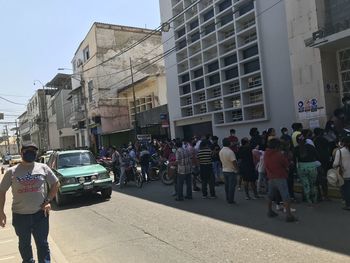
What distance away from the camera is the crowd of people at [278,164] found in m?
8.71

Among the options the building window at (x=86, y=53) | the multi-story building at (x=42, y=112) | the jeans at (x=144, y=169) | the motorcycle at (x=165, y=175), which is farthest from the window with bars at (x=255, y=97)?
the multi-story building at (x=42, y=112)

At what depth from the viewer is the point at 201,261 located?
247 inches

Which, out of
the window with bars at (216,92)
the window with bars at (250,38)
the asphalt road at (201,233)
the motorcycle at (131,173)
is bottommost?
the asphalt road at (201,233)

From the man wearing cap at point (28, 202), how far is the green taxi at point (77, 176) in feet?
25.7

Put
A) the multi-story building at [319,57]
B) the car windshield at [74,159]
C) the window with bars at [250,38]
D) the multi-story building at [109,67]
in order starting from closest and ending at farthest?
the multi-story building at [319,57], the car windshield at [74,159], the window with bars at [250,38], the multi-story building at [109,67]

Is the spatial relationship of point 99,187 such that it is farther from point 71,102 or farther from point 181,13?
point 71,102

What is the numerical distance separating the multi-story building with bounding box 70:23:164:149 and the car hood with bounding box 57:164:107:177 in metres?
26.3

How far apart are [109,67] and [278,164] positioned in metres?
36.5

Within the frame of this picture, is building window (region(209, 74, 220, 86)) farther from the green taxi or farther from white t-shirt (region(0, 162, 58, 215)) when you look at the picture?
white t-shirt (region(0, 162, 58, 215))

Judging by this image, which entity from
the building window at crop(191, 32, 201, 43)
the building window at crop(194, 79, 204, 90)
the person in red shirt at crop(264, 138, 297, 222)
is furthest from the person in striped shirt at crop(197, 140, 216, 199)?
the building window at crop(191, 32, 201, 43)

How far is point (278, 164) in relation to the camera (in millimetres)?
8570

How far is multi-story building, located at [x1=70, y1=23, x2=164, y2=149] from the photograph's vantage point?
4203cm

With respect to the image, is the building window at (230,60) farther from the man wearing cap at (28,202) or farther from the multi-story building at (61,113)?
the multi-story building at (61,113)

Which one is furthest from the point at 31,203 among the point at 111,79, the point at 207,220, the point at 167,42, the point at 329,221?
the point at 111,79
